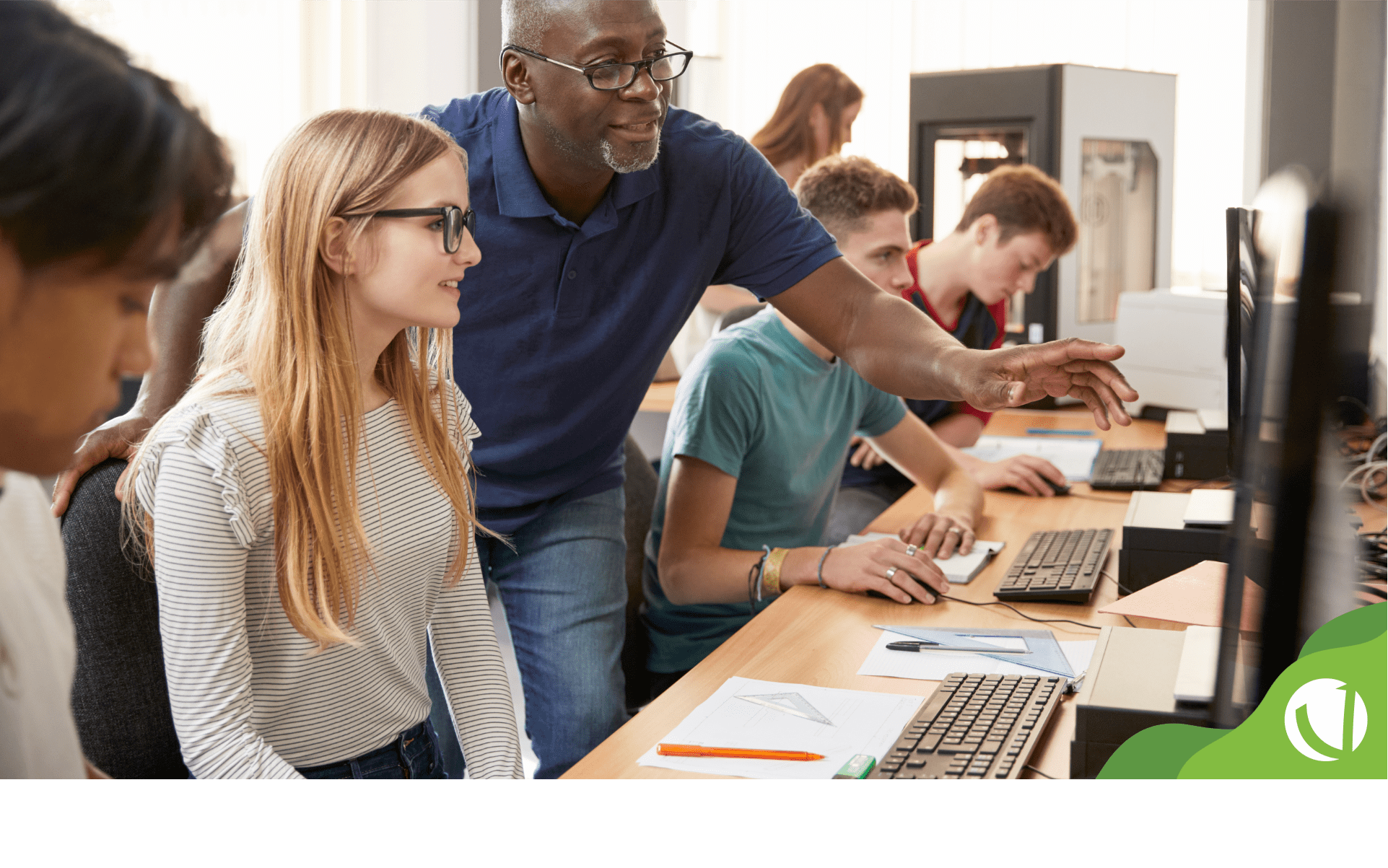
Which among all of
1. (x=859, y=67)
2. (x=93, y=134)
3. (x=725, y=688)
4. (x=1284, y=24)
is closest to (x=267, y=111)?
(x=93, y=134)

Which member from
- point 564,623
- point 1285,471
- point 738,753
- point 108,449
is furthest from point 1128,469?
point 108,449

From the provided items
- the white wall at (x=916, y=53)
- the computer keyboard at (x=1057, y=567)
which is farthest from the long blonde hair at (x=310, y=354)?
the white wall at (x=916, y=53)

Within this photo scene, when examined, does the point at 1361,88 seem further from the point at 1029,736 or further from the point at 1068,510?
the point at 1068,510

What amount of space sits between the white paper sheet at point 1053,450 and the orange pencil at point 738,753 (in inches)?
54.8

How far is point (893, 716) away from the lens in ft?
3.28

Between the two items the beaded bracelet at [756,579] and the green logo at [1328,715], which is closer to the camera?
the green logo at [1328,715]

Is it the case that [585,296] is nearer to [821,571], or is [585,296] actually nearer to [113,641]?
[821,571]

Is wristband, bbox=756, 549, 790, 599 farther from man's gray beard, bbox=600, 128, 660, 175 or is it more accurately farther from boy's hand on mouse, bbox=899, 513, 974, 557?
man's gray beard, bbox=600, 128, 660, 175

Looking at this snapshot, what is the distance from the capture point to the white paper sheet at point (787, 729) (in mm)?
889

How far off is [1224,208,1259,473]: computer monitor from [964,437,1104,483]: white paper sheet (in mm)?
1029

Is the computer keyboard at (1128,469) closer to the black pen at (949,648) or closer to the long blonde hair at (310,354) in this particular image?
the black pen at (949,648)

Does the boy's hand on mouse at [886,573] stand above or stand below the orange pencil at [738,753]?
above

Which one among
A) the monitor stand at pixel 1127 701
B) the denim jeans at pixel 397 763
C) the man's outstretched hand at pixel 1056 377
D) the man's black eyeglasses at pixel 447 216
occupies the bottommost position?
the denim jeans at pixel 397 763

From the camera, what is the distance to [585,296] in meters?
1.41
